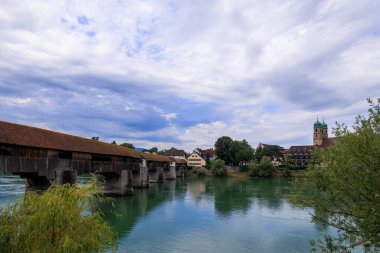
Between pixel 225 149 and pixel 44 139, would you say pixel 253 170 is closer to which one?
pixel 225 149

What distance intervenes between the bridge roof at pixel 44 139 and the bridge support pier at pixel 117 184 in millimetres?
4586

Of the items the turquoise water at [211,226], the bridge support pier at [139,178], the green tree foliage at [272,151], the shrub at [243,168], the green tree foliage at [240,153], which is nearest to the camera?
the turquoise water at [211,226]

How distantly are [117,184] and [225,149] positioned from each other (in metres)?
56.1

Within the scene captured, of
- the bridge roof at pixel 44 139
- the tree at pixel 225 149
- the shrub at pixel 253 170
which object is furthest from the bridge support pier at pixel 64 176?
the tree at pixel 225 149

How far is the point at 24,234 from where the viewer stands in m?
6.95

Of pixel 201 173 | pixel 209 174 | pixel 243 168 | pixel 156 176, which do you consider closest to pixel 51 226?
pixel 156 176

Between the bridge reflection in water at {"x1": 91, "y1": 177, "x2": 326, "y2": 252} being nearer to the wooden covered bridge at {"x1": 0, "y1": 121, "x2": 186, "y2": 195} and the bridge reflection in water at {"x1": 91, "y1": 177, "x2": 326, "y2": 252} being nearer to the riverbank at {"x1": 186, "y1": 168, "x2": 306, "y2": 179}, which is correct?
the wooden covered bridge at {"x1": 0, "y1": 121, "x2": 186, "y2": 195}

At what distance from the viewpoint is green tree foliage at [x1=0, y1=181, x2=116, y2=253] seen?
6.91 m

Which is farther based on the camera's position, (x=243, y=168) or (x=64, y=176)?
(x=243, y=168)

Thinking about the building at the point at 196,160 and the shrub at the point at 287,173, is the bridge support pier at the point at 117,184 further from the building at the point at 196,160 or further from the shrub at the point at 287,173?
the building at the point at 196,160

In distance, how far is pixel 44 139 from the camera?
24.5 m

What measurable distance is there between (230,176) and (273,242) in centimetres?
6480

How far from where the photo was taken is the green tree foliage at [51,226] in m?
6.91

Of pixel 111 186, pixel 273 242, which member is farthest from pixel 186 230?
pixel 111 186
